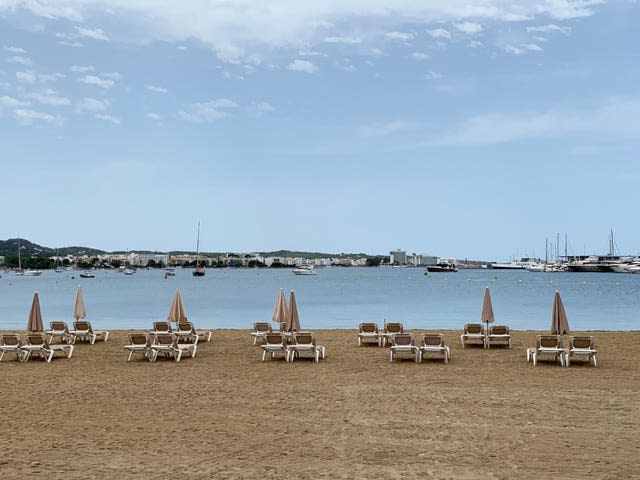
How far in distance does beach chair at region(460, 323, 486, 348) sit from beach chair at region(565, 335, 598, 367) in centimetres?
294

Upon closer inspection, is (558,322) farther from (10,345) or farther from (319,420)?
(10,345)

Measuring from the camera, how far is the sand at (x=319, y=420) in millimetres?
6590

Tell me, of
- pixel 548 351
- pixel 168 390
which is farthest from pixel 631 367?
pixel 168 390

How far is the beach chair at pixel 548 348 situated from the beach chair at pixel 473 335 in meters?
2.30

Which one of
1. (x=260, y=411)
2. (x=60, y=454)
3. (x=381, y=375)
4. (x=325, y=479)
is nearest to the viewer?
(x=325, y=479)

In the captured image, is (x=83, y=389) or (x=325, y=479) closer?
(x=325, y=479)

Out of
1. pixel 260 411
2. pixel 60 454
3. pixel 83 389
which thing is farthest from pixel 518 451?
pixel 83 389

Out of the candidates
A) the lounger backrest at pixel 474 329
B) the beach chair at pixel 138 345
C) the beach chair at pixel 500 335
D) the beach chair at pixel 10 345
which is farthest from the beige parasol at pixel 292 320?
the beach chair at pixel 10 345

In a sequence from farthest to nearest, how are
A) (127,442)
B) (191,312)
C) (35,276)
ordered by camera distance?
(35,276), (191,312), (127,442)

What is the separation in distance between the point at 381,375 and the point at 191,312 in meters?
28.5

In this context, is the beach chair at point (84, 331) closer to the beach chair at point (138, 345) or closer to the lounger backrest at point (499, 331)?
the beach chair at point (138, 345)

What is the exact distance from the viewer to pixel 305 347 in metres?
14.2

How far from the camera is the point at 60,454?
23.0 ft

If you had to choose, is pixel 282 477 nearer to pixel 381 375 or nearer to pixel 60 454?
pixel 60 454
